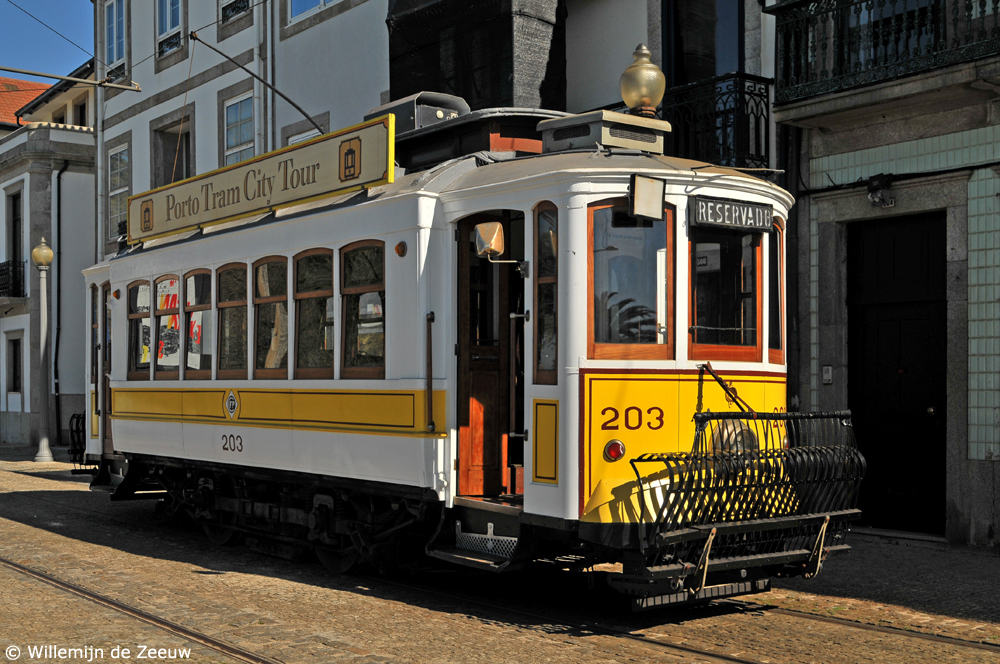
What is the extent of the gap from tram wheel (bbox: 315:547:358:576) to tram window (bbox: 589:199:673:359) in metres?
3.09

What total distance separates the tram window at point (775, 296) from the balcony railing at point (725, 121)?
14.9 ft

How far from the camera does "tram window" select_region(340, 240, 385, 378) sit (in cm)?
852

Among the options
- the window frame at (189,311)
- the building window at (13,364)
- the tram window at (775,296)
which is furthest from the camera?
the building window at (13,364)

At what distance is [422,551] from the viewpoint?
8.79 metres

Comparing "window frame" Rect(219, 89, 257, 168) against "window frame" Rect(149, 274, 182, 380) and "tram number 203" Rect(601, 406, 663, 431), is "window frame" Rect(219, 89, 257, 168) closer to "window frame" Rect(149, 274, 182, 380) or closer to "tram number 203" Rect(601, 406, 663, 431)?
"window frame" Rect(149, 274, 182, 380)

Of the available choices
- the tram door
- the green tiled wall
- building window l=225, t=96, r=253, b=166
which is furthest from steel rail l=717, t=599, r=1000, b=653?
building window l=225, t=96, r=253, b=166

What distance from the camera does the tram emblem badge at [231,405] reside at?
10.1 metres

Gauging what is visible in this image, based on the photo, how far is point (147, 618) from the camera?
7.34 metres

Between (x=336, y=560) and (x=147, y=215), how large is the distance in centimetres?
473

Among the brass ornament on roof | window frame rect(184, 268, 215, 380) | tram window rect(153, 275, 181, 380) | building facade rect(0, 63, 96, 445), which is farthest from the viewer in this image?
building facade rect(0, 63, 96, 445)

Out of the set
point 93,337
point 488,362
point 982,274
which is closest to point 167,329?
point 93,337

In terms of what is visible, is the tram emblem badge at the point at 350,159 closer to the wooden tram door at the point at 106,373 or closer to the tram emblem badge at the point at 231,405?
the tram emblem badge at the point at 231,405

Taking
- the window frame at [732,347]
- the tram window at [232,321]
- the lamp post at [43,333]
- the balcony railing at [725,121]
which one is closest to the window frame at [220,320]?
the tram window at [232,321]

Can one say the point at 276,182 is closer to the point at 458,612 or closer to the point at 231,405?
the point at 231,405
